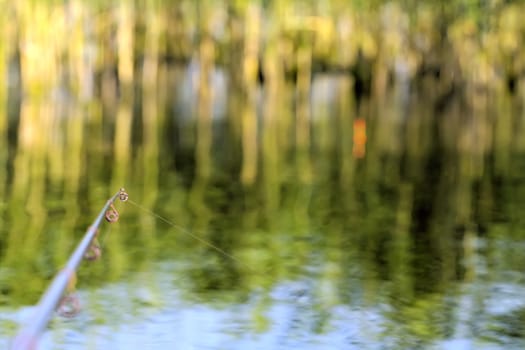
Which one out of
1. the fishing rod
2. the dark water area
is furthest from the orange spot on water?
the fishing rod

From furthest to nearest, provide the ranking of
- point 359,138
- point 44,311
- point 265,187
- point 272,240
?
point 359,138 → point 265,187 → point 272,240 → point 44,311

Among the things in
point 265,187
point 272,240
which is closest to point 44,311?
point 272,240

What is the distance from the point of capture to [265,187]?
2345cm

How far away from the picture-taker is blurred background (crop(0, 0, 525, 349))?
40.0 ft

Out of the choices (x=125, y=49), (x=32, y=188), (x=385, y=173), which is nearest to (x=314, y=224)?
(x=32, y=188)

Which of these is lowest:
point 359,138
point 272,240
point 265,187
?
point 272,240

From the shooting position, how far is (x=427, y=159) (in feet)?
98.3

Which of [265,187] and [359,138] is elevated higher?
[359,138]

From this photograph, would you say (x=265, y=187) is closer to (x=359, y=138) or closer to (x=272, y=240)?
(x=272, y=240)

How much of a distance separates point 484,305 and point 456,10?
164 feet

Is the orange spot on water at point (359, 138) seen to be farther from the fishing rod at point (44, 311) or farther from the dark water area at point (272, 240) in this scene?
the fishing rod at point (44, 311)

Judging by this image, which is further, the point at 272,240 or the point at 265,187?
the point at 265,187

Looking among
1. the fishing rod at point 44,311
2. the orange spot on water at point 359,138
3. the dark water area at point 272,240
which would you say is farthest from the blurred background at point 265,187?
the fishing rod at point 44,311

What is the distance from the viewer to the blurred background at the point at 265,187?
12195mm
